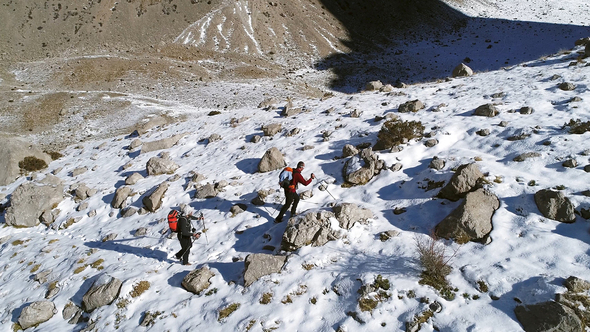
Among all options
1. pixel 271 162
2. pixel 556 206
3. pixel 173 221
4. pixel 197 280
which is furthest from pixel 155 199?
pixel 556 206

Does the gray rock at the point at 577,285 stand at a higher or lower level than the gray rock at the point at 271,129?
lower

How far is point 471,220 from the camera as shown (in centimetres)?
743

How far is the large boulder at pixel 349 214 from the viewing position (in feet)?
28.7

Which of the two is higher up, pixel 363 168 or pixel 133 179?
pixel 363 168

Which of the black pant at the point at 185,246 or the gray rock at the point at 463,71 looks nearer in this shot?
the black pant at the point at 185,246

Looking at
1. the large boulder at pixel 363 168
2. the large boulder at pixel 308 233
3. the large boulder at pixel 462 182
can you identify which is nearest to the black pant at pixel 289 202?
the large boulder at pixel 308 233

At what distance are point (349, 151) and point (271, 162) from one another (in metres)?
3.36

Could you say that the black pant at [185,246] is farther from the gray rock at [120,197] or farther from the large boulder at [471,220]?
the large boulder at [471,220]

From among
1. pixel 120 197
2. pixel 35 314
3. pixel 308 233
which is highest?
pixel 308 233

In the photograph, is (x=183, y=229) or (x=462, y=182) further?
(x=183, y=229)

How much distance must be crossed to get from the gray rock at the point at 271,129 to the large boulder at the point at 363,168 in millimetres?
5996

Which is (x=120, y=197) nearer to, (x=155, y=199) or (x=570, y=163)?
(x=155, y=199)

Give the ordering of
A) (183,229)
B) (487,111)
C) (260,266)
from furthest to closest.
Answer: (487,111) → (183,229) → (260,266)

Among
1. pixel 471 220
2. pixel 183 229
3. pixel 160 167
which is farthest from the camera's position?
pixel 160 167
